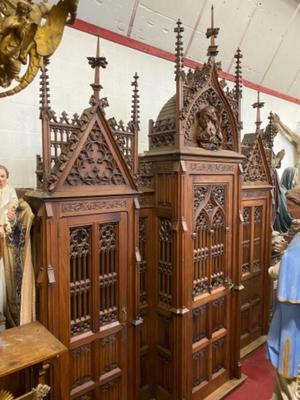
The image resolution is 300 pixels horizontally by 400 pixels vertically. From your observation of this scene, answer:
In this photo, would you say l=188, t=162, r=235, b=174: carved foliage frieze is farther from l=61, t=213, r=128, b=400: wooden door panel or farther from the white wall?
the white wall

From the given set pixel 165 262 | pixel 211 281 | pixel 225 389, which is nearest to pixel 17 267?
pixel 165 262

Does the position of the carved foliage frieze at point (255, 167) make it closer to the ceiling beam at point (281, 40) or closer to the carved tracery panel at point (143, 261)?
the carved tracery panel at point (143, 261)

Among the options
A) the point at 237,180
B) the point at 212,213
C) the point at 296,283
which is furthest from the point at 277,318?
the point at 237,180

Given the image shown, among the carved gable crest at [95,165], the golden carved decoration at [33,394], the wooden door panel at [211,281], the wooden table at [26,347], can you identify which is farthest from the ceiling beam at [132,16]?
the golden carved decoration at [33,394]

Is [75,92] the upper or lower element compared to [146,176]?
upper

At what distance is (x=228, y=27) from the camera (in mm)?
3350

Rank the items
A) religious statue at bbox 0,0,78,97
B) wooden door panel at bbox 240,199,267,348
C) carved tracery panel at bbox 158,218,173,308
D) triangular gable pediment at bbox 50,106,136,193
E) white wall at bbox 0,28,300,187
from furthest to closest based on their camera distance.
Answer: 1. wooden door panel at bbox 240,199,267,348
2. carved tracery panel at bbox 158,218,173,308
3. white wall at bbox 0,28,300,187
4. triangular gable pediment at bbox 50,106,136,193
5. religious statue at bbox 0,0,78,97

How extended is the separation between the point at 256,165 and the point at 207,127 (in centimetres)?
113

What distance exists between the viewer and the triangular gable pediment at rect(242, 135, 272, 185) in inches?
122

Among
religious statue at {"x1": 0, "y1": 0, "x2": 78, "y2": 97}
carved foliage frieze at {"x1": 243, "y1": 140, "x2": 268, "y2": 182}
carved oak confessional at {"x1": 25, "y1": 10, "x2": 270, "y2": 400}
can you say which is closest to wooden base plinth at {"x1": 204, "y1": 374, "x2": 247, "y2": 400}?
carved oak confessional at {"x1": 25, "y1": 10, "x2": 270, "y2": 400}

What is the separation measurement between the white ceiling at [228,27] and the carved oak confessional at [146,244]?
0.80m

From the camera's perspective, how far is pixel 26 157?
7.33ft

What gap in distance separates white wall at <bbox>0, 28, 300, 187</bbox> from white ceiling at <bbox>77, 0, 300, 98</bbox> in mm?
199

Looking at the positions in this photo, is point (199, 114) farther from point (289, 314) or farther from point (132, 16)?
point (289, 314)
